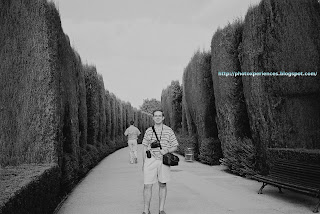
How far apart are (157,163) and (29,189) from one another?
6.62ft

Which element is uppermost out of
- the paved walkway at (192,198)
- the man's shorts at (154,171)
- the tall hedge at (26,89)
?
the tall hedge at (26,89)

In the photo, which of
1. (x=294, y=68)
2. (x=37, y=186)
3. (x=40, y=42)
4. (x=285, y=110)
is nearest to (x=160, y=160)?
(x=37, y=186)

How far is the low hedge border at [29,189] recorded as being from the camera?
10.7 ft

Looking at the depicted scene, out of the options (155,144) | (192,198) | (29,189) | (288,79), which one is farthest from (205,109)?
(29,189)

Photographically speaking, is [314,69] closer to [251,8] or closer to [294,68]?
[294,68]

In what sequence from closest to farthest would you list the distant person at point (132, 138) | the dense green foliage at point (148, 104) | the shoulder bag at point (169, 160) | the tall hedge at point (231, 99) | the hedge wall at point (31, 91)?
the shoulder bag at point (169, 160), the hedge wall at point (31, 91), the tall hedge at point (231, 99), the distant person at point (132, 138), the dense green foliage at point (148, 104)

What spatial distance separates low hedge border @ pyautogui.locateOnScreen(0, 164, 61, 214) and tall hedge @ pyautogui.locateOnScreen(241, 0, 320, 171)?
18.7ft

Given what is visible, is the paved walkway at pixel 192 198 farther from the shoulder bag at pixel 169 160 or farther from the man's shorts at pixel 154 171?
the shoulder bag at pixel 169 160

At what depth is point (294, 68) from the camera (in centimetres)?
772

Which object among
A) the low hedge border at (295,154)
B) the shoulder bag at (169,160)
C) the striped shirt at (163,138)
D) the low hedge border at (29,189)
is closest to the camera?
the low hedge border at (29,189)

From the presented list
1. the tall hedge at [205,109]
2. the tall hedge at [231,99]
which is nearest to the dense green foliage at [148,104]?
the tall hedge at [205,109]

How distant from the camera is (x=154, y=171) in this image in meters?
4.89

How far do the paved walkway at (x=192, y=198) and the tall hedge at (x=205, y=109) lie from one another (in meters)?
3.15

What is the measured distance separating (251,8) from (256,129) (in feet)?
12.3
